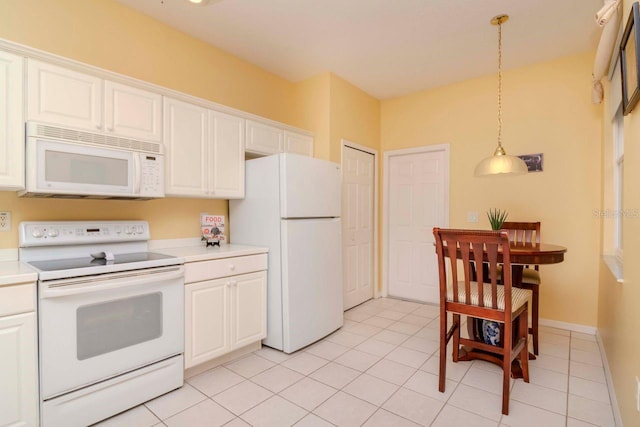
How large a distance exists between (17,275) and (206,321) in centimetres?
111

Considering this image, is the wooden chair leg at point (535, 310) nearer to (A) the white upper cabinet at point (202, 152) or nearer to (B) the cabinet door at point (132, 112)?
(A) the white upper cabinet at point (202, 152)

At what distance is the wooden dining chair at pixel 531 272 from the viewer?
8.60 ft

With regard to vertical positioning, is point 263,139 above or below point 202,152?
above

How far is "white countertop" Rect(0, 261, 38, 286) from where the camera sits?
4.93 feet

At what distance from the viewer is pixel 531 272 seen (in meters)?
2.77

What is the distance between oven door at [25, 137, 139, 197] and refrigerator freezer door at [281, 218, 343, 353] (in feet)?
3.87

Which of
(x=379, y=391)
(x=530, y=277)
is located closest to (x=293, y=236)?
(x=379, y=391)

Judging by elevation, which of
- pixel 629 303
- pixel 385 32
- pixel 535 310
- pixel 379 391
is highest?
pixel 385 32

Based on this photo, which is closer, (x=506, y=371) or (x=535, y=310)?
(x=506, y=371)

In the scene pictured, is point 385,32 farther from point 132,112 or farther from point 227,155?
point 132,112

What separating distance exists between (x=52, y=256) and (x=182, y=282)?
816 millimetres

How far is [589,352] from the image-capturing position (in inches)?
105

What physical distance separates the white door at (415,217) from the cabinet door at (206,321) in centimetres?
263

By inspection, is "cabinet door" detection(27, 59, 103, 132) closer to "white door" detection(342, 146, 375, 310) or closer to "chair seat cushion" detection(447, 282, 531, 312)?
"white door" detection(342, 146, 375, 310)
